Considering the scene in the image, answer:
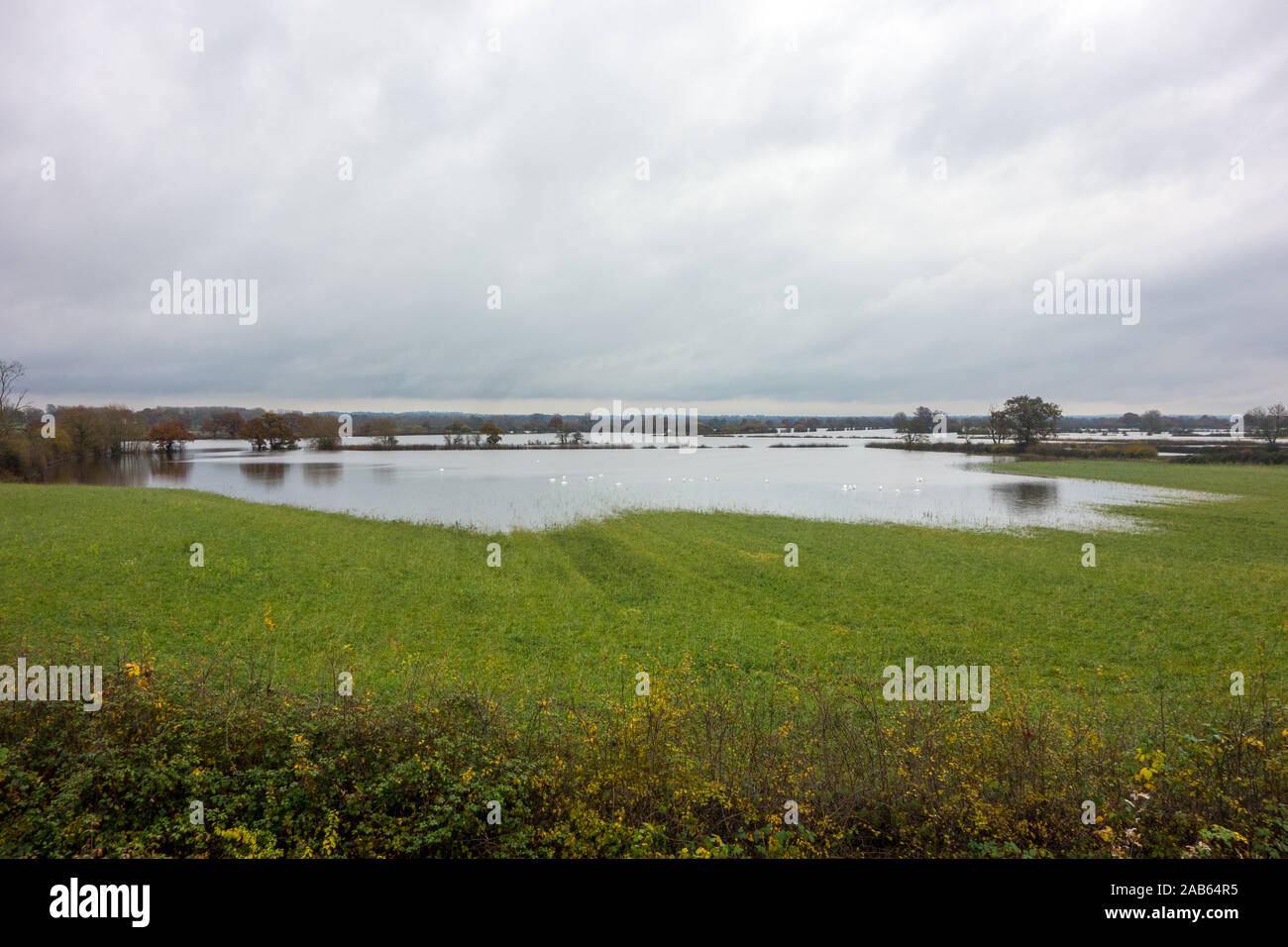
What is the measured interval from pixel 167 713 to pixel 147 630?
309 inches

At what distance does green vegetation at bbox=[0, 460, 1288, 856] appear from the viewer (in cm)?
484

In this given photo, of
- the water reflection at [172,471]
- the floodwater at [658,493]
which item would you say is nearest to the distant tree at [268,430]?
the water reflection at [172,471]

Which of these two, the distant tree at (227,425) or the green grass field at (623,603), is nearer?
the green grass field at (623,603)

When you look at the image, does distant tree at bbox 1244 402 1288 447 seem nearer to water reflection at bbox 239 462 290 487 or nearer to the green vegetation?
the green vegetation

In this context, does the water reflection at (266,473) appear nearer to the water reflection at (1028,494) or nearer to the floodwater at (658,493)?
the floodwater at (658,493)

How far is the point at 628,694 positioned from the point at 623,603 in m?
6.53

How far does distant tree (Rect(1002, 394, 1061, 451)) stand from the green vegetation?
76305 mm

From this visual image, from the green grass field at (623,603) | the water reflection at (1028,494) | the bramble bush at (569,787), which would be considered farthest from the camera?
the water reflection at (1028,494)

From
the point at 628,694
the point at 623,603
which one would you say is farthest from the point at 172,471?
the point at 628,694

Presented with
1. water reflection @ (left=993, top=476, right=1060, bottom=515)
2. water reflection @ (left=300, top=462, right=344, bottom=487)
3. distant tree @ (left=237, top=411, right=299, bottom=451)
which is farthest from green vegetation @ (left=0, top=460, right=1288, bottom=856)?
distant tree @ (left=237, top=411, right=299, bottom=451)

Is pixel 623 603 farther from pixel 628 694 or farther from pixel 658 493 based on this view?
pixel 658 493

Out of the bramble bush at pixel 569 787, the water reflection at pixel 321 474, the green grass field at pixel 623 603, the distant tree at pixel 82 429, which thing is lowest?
the green grass field at pixel 623 603

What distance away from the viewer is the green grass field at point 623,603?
10.8 metres

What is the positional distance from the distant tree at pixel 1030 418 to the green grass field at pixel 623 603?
7399 centimetres
